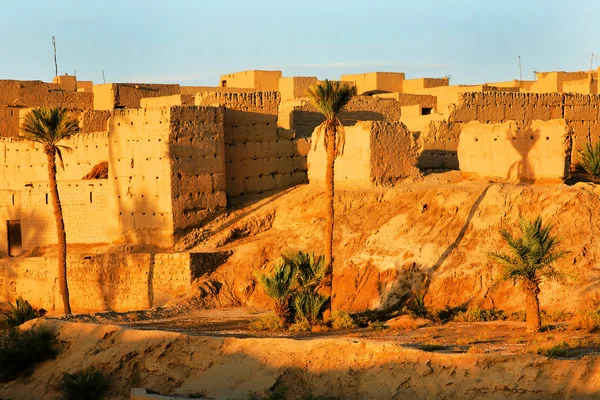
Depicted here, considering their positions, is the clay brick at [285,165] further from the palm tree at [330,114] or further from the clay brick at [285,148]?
the palm tree at [330,114]

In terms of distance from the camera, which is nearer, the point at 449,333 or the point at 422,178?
the point at 449,333

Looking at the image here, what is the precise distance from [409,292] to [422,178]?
199 inches

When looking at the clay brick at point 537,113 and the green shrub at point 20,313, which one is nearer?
the green shrub at point 20,313

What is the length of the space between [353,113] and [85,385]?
16713 millimetres

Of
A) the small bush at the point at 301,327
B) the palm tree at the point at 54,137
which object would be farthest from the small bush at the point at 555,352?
the palm tree at the point at 54,137

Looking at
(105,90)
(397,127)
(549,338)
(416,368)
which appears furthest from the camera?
(105,90)

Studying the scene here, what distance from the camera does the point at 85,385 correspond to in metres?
19.6

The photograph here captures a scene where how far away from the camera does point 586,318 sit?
2005cm

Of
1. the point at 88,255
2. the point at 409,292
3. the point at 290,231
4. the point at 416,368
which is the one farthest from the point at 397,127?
the point at 416,368

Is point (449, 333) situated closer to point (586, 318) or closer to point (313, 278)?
point (586, 318)

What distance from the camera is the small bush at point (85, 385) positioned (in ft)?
64.1

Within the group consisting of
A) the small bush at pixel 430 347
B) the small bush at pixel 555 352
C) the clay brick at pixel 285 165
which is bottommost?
the small bush at pixel 430 347

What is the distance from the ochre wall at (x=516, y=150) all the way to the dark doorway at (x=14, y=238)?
12.6m

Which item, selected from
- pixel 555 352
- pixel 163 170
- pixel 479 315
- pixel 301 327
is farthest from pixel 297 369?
pixel 163 170
